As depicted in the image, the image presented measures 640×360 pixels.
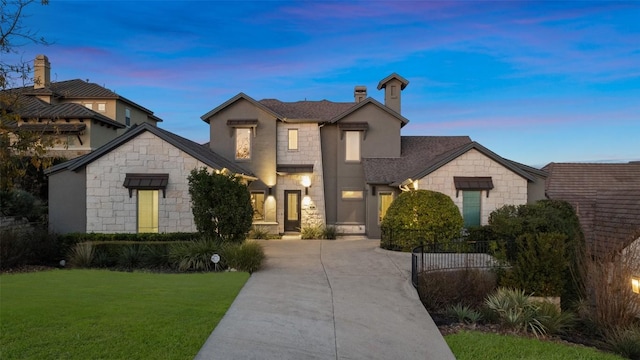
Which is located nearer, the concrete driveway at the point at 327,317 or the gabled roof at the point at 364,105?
the concrete driveway at the point at 327,317

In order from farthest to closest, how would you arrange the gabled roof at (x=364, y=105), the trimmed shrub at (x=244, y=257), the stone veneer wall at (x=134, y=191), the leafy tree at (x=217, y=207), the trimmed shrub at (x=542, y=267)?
the gabled roof at (x=364, y=105) → the stone veneer wall at (x=134, y=191) → the leafy tree at (x=217, y=207) → the trimmed shrub at (x=244, y=257) → the trimmed shrub at (x=542, y=267)

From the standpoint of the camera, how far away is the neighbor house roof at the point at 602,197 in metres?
17.1

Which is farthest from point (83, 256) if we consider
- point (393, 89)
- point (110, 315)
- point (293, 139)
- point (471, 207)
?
point (393, 89)

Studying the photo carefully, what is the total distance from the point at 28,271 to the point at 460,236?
15300 mm

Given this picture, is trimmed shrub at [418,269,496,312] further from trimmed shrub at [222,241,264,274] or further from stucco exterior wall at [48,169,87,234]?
stucco exterior wall at [48,169,87,234]

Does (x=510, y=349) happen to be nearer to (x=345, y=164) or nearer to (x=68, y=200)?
(x=345, y=164)

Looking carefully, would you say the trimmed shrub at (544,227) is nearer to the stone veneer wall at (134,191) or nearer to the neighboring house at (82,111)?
the stone veneer wall at (134,191)

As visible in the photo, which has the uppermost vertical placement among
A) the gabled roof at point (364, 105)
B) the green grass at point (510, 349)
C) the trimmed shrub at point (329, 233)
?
the gabled roof at point (364, 105)

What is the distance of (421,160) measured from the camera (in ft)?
77.9

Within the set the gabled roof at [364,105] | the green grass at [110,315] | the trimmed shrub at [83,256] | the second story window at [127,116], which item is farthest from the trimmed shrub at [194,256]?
the second story window at [127,116]

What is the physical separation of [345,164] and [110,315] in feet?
56.9

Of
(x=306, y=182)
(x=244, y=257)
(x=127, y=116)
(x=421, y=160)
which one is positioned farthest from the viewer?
(x=127, y=116)

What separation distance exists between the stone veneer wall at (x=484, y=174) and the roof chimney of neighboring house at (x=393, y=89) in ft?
22.9

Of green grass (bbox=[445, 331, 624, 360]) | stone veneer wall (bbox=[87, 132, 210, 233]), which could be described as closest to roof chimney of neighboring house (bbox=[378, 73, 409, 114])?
stone veneer wall (bbox=[87, 132, 210, 233])
